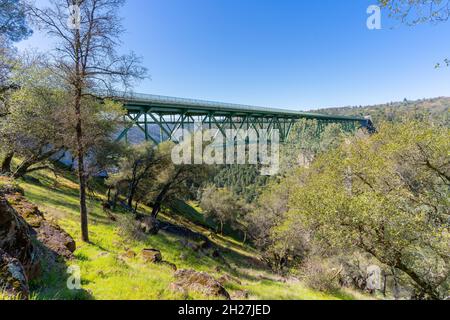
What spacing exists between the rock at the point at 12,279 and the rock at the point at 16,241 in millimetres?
1157

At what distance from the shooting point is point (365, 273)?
1630 cm

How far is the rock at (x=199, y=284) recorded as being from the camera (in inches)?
221

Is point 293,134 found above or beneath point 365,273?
above

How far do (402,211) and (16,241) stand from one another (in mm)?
14441

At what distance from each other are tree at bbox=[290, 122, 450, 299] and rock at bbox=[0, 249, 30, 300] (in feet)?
35.5

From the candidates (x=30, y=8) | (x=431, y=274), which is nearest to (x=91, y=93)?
(x=30, y=8)

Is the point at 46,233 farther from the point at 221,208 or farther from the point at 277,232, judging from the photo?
the point at 221,208

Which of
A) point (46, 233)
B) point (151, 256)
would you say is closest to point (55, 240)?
point (46, 233)

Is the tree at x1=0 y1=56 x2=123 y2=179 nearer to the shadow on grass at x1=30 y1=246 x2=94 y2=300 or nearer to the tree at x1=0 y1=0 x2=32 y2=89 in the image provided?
the tree at x1=0 y1=0 x2=32 y2=89

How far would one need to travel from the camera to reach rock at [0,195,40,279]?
4.73 metres

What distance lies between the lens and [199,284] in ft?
19.2
